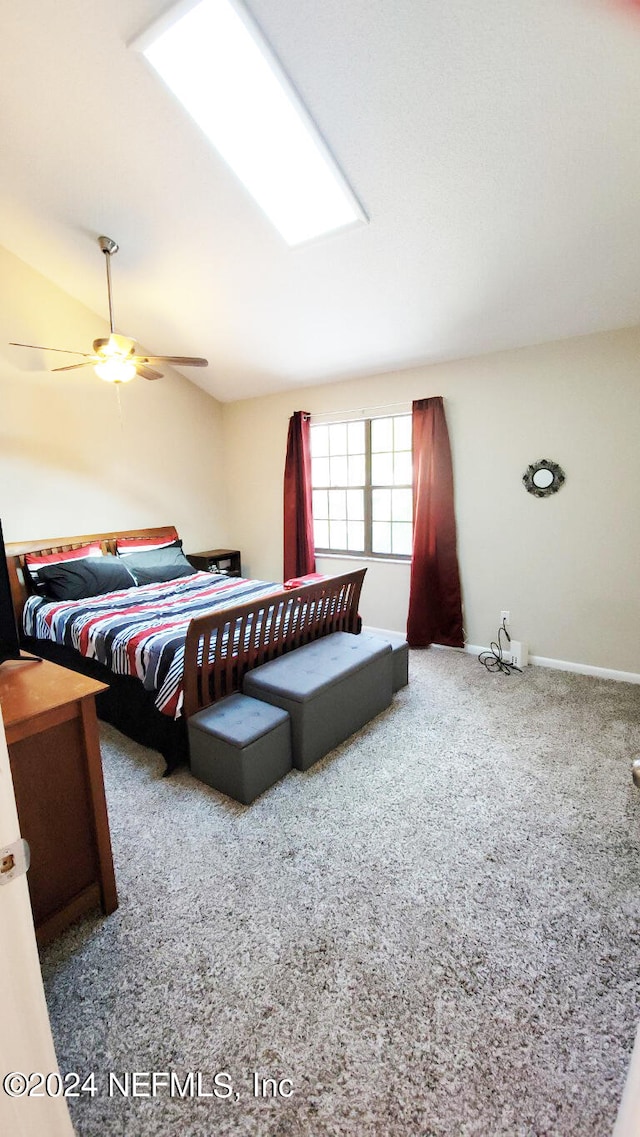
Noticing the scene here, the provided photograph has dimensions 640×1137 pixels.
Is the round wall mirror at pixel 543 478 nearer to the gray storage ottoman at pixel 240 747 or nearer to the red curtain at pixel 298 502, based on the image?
the red curtain at pixel 298 502

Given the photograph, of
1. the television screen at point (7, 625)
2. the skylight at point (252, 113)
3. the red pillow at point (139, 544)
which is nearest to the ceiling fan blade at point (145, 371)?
the skylight at point (252, 113)

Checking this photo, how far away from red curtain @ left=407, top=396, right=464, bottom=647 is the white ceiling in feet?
2.03

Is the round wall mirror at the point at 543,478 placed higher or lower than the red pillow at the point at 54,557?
higher

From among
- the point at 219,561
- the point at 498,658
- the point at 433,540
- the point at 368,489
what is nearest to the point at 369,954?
the point at 498,658

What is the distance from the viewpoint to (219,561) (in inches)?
200

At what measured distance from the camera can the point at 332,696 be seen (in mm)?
2379

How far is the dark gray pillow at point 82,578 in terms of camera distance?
3.42 meters

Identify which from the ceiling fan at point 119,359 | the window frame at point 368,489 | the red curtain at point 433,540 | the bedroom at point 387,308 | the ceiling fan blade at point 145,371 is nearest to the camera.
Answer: the bedroom at point 387,308

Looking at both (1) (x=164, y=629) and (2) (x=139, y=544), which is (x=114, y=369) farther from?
(2) (x=139, y=544)

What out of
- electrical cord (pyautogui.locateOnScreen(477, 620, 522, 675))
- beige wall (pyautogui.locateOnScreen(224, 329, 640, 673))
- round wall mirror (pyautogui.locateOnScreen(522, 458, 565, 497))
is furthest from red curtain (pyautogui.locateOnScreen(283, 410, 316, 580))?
round wall mirror (pyautogui.locateOnScreen(522, 458, 565, 497))

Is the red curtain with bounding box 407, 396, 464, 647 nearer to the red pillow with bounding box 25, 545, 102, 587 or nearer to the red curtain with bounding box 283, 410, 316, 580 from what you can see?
the red curtain with bounding box 283, 410, 316, 580

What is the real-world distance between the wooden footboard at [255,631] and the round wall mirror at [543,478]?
1.53 m

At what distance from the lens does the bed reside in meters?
2.27

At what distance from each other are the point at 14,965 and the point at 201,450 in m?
4.82
